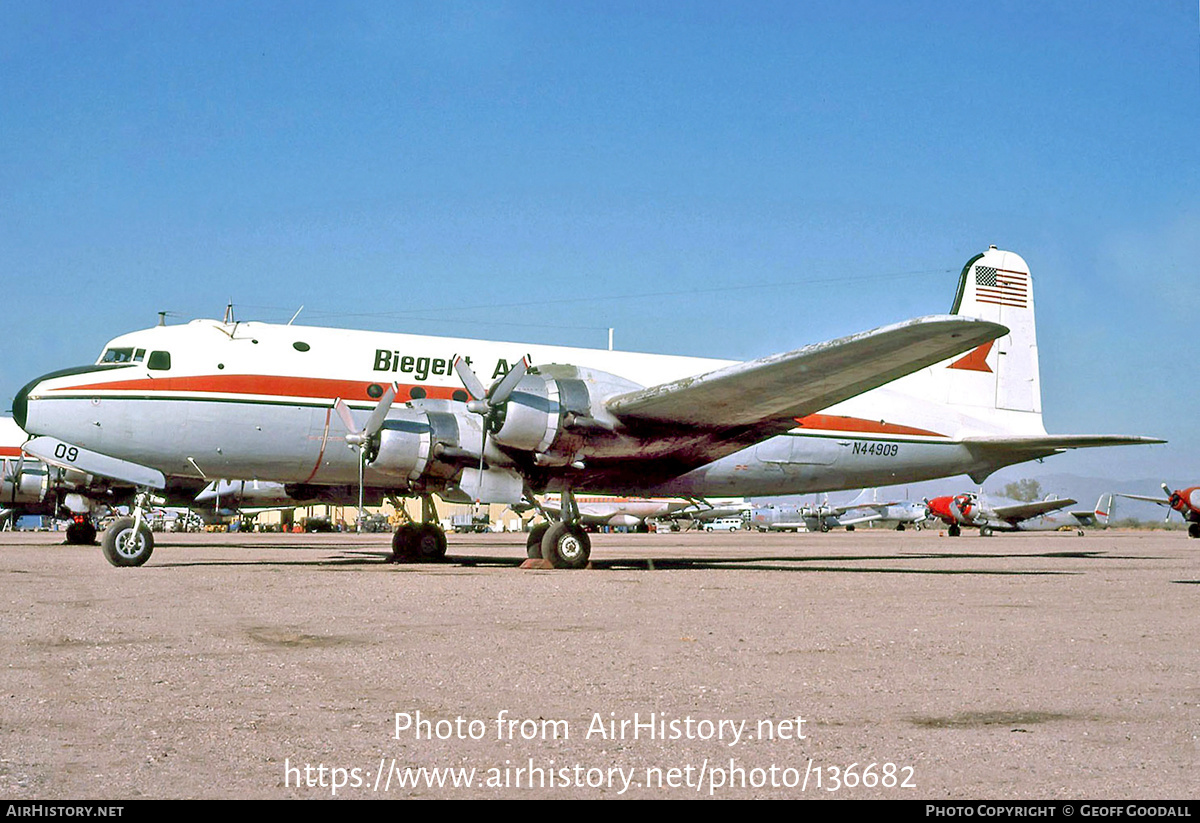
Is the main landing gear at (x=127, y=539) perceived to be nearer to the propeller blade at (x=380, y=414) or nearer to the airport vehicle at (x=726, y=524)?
the propeller blade at (x=380, y=414)

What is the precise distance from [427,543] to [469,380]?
4406 millimetres

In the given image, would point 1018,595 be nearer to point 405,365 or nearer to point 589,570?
point 589,570

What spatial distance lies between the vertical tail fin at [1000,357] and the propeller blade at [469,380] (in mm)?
11510

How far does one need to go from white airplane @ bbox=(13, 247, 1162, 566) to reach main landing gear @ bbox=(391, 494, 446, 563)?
0.03 metres

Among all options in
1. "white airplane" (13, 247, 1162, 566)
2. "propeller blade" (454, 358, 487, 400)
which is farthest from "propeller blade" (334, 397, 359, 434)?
"propeller blade" (454, 358, 487, 400)

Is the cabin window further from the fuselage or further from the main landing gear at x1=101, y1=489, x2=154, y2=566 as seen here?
the main landing gear at x1=101, y1=489, x2=154, y2=566

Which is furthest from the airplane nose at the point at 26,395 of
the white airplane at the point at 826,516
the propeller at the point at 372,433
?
the white airplane at the point at 826,516

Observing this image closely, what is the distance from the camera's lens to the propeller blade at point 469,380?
1662 centimetres

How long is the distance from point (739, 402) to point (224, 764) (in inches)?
517

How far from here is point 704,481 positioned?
64.8 feet

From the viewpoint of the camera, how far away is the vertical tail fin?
23359 mm

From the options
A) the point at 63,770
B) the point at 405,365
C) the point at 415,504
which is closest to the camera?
the point at 63,770
